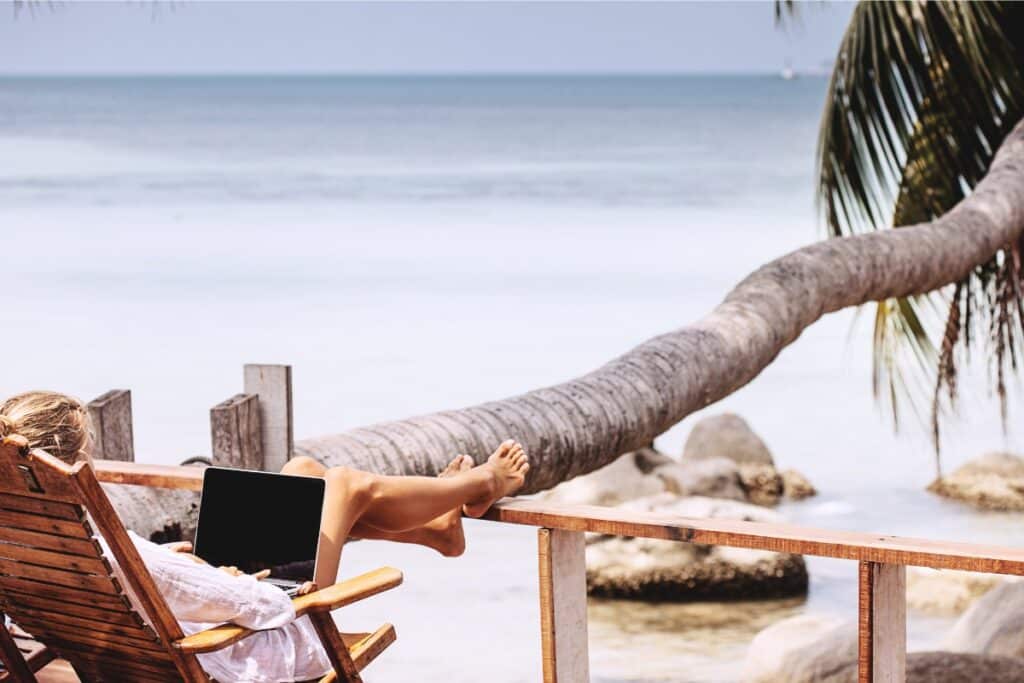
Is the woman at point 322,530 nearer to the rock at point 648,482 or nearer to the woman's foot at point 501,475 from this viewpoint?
the woman's foot at point 501,475

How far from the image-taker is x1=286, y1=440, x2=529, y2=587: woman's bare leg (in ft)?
9.80

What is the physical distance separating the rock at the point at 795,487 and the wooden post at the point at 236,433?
8949 mm

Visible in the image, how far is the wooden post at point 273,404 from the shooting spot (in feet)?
13.0

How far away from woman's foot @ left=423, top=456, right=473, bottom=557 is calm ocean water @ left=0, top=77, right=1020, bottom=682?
5330mm

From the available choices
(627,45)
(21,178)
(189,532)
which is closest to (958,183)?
(189,532)

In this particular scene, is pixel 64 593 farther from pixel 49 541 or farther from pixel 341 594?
pixel 341 594

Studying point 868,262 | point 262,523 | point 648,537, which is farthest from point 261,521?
point 868,262

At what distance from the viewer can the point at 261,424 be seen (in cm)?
398

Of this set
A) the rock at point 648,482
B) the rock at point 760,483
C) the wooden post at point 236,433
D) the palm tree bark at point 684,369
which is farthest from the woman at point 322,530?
the rock at point 760,483

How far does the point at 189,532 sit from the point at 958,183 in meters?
5.49

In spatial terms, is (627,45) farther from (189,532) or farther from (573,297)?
(189,532)

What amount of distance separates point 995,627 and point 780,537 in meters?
4.55

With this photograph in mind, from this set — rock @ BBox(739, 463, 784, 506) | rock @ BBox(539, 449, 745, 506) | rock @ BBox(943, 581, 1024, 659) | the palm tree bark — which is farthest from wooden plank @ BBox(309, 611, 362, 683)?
rock @ BBox(739, 463, 784, 506)

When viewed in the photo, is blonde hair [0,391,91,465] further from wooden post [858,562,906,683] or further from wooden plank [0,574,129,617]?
wooden post [858,562,906,683]
